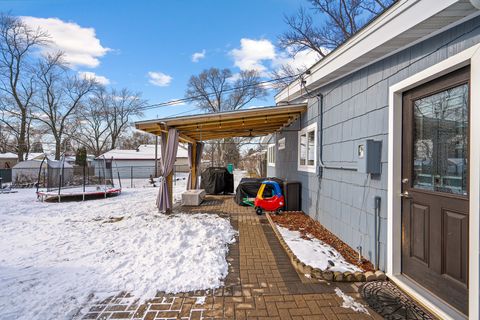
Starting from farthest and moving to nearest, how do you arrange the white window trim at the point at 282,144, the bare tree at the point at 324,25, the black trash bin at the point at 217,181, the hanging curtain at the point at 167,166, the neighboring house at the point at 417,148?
the bare tree at the point at 324,25 < the black trash bin at the point at 217,181 < the white window trim at the point at 282,144 < the hanging curtain at the point at 167,166 < the neighboring house at the point at 417,148

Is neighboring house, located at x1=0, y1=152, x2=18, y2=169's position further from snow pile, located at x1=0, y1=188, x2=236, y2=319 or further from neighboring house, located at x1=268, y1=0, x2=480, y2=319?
neighboring house, located at x1=268, y1=0, x2=480, y2=319

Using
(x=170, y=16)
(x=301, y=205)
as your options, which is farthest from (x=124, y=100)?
(x=301, y=205)

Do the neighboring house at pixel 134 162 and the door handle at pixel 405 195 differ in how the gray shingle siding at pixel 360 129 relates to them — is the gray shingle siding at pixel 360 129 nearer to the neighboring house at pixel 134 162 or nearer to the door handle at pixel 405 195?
the door handle at pixel 405 195

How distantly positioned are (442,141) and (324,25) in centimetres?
1478

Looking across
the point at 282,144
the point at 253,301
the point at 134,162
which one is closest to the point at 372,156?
the point at 253,301

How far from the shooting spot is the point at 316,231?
189 inches

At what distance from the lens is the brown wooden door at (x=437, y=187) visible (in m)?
2.07

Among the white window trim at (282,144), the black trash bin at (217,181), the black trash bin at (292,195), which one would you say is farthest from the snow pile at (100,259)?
the black trash bin at (217,181)

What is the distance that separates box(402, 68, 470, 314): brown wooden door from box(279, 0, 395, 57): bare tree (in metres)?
13.4

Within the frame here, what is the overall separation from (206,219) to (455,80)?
5.02 m

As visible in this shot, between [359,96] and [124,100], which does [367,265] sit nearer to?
[359,96]

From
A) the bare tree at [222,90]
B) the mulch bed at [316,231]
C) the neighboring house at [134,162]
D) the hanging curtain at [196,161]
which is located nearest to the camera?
the mulch bed at [316,231]

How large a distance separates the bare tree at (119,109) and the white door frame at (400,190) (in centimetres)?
3488

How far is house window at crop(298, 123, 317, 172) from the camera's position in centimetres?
562
